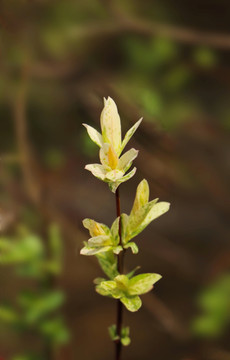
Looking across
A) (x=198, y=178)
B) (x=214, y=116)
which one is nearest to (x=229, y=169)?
(x=198, y=178)

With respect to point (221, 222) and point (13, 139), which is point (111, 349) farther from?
point (13, 139)

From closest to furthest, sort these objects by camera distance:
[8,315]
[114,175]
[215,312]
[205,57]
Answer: [114,175]
[8,315]
[215,312]
[205,57]

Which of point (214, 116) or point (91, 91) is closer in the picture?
point (91, 91)

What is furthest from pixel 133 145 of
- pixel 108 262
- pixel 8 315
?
pixel 108 262

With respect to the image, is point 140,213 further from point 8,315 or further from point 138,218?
point 8,315

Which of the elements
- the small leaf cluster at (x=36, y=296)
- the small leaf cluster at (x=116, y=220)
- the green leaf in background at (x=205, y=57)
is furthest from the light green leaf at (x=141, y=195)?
the green leaf in background at (x=205, y=57)
